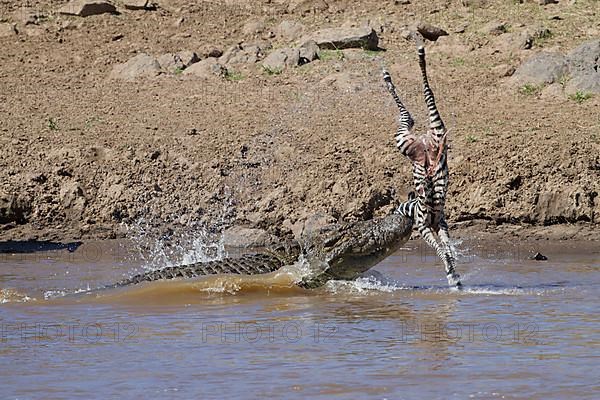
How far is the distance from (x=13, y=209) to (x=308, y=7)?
634 cm

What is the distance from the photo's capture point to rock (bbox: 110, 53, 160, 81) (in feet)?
51.0

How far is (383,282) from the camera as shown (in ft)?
Answer: 31.5

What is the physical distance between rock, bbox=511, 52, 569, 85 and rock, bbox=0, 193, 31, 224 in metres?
5.89

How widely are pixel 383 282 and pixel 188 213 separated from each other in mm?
3446

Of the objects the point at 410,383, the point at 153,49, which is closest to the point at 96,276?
the point at 410,383

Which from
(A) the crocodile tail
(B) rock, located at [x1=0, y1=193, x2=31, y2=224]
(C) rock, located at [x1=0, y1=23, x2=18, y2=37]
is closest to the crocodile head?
(A) the crocodile tail

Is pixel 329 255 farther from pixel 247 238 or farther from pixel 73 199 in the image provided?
pixel 73 199

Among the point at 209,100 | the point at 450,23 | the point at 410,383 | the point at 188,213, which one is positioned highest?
the point at 450,23

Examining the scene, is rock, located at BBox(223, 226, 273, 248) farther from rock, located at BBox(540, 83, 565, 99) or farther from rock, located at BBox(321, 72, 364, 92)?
rock, located at BBox(540, 83, 565, 99)

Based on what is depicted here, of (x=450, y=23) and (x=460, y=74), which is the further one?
(x=450, y=23)

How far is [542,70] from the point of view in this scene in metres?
14.3

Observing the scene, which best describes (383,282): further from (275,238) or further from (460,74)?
(460,74)

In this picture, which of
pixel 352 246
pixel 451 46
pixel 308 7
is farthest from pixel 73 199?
pixel 308 7

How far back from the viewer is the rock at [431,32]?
1599 cm
